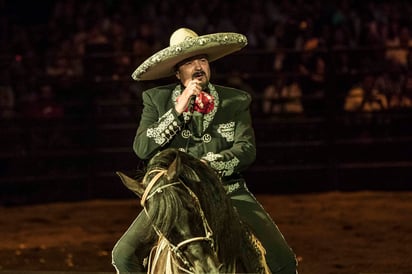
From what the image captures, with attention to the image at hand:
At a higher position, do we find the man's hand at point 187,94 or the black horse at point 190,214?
the man's hand at point 187,94

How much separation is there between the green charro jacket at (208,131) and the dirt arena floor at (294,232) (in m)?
2.91

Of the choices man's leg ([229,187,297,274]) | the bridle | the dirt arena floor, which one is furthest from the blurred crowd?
the bridle

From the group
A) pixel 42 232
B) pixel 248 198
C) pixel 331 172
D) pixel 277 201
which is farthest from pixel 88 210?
pixel 248 198

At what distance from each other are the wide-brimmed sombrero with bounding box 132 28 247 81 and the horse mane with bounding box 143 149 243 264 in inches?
26.4

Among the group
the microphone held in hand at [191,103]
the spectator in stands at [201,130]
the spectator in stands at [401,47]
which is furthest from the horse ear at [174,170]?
the spectator in stands at [401,47]

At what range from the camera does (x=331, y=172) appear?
41.3 feet

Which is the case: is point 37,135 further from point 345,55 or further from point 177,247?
point 177,247

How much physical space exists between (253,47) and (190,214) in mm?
9389

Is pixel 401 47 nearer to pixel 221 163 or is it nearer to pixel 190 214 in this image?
pixel 221 163

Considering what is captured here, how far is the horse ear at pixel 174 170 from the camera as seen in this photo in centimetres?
438

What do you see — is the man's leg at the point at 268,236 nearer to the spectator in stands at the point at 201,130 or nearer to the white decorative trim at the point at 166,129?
the spectator in stands at the point at 201,130

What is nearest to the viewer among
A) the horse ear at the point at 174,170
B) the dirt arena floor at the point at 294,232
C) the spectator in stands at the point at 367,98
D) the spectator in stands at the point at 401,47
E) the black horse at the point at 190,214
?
the black horse at the point at 190,214

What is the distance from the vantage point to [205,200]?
446 centimetres

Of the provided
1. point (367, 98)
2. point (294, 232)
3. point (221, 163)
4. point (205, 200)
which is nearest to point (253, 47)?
point (367, 98)
